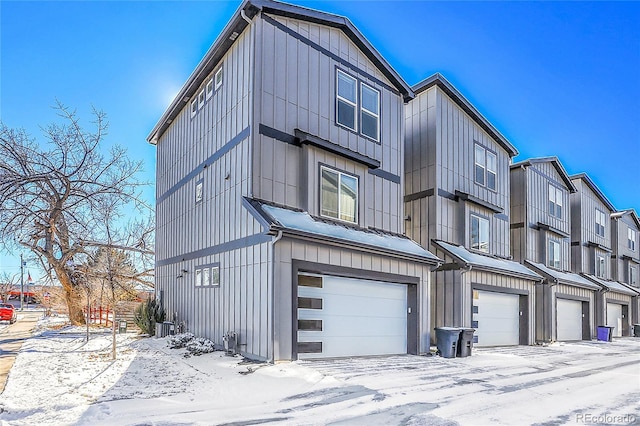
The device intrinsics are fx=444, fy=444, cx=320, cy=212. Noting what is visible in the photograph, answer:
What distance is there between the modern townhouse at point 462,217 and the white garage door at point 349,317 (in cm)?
291

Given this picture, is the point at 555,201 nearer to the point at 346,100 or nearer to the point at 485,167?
the point at 485,167

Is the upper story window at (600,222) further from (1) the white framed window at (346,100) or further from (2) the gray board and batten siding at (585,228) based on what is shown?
(1) the white framed window at (346,100)

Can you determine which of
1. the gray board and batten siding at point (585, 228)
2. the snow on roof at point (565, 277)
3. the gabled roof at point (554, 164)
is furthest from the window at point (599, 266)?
the gabled roof at point (554, 164)

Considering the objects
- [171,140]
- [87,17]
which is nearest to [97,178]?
[171,140]

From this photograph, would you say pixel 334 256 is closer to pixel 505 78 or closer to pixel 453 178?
pixel 453 178

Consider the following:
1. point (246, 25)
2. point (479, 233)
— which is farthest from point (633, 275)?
point (246, 25)

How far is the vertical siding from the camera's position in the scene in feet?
34.0

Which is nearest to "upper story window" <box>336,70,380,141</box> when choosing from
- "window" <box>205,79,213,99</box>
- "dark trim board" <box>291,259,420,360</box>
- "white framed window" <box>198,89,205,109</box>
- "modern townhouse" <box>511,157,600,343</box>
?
"window" <box>205,79,213,99</box>

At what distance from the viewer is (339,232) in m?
10.6

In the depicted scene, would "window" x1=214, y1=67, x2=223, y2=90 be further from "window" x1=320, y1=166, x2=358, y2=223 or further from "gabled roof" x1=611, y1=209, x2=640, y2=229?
"gabled roof" x1=611, y1=209, x2=640, y2=229

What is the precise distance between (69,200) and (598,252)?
27.9m

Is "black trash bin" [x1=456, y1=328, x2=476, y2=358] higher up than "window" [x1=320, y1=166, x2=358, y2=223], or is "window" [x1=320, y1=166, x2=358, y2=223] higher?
"window" [x1=320, y1=166, x2=358, y2=223]

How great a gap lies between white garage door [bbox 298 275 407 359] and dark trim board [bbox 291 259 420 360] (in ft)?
0.48

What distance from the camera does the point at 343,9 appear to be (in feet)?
43.3
